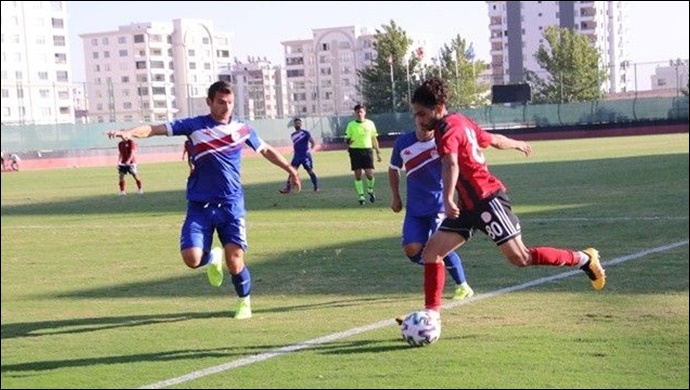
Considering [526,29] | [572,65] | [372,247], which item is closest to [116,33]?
[372,247]

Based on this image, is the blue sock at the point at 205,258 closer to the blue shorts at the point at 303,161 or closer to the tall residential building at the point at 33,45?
the tall residential building at the point at 33,45

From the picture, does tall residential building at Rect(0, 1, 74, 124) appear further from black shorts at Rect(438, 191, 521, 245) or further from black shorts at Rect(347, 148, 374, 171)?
black shorts at Rect(347, 148, 374, 171)

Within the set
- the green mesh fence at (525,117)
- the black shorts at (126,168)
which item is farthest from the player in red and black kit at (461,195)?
the green mesh fence at (525,117)

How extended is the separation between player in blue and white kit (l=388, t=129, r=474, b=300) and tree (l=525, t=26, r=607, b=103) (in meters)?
60.5

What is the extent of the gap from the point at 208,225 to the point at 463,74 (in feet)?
195

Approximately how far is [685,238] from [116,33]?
10427mm

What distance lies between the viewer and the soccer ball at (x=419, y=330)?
7.64 metres

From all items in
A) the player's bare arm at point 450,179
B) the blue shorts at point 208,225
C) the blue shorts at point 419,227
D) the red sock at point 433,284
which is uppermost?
the player's bare arm at point 450,179

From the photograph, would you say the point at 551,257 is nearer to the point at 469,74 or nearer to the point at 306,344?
the point at 306,344

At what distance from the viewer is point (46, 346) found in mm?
8016

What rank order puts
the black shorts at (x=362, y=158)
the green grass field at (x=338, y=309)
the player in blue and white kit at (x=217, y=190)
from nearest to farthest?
1. the green grass field at (x=338, y=309)
2. the player in blue and white kit at (x=217, y=190)
3. the black shorts at (x=362, y=158)

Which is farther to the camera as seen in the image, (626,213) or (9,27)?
(626,213)

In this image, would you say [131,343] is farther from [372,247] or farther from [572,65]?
[572,65]

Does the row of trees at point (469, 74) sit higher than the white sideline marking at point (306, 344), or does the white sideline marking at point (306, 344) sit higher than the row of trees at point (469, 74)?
the row of trees at point (469, 74)
